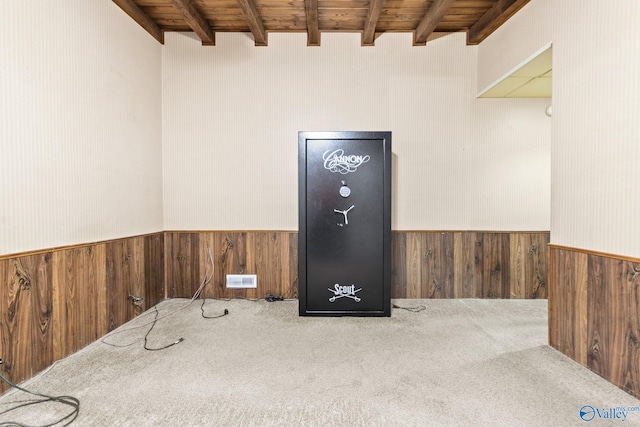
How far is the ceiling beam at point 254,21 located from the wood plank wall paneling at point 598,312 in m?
3.13

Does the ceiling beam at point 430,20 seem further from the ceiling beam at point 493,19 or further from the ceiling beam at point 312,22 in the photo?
the ceiling beam at point 312,22

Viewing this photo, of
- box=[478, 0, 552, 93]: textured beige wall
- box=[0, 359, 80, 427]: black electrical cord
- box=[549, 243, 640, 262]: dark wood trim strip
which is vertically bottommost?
box=[0, 359, 80, 427]: black electrical cord

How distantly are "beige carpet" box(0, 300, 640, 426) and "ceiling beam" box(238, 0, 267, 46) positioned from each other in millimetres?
2730

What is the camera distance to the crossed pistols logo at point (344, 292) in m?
2.89

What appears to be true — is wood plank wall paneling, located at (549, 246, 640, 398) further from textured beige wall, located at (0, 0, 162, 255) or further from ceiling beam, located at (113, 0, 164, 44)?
ceiling beam, located at (113, 0, 164, 44)

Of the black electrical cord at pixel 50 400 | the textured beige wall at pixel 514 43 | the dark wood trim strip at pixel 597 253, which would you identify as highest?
the textured beige wall at pixel 514 43

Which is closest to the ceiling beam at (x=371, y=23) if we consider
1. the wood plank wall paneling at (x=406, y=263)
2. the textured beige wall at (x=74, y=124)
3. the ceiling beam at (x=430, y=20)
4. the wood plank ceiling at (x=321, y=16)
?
the wood plank ceiling at (x=321, y=16)

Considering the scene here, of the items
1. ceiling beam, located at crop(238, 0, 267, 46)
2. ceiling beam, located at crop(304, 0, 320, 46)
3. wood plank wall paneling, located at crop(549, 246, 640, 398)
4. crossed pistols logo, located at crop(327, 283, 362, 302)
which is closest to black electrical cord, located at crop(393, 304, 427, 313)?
crossed pistols logo, located at crop(327, 283, 362, 302)

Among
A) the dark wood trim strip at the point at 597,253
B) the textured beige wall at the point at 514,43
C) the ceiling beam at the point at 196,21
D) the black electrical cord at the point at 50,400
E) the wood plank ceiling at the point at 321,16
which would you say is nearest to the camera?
the black electrical cord at the point at 50,400

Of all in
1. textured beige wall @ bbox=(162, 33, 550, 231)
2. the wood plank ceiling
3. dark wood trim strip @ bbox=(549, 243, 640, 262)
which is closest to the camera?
dark wood trim strip @ bbox=(549, 243, 640, 262)

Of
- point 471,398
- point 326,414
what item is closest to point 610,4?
point 471,398

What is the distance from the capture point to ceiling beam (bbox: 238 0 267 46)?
107 inches

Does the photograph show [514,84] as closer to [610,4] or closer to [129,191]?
[610,4]

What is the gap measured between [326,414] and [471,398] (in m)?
0.78
